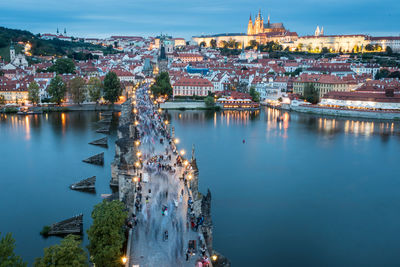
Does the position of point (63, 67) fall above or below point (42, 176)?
above

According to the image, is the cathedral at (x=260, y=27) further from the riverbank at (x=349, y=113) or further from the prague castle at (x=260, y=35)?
the riverbank at (x=349, y=113)

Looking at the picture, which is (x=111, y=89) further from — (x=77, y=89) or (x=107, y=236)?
(x=107, y=236)

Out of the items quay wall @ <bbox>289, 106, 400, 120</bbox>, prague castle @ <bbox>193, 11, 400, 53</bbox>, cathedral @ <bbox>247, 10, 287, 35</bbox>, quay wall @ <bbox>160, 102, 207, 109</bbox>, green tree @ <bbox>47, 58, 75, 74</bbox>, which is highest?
cathedral @ <bbox>247, 10, 287, 35</bbox>

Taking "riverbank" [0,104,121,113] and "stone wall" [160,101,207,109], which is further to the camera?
"stone wall" [160,101,207,109]

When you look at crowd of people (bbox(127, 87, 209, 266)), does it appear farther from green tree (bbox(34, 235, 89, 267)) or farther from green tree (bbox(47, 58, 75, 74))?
green tree (bbox(47, 58, 75, 74))

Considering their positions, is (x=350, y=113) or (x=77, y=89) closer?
(x=350, y=113)

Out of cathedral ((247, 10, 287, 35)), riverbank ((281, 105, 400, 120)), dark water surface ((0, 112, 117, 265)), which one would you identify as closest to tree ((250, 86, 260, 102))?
riverbank ((281, 105, 400, 120))

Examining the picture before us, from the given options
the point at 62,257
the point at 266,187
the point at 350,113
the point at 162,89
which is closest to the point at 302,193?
the point at 266,187
